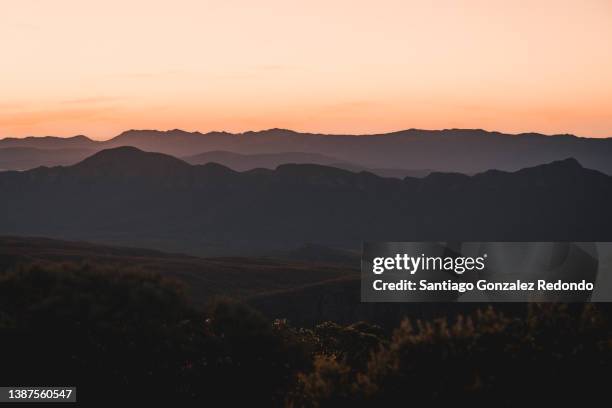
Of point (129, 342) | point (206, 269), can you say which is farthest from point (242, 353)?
point (206, 269)

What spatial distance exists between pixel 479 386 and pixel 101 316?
2079cm

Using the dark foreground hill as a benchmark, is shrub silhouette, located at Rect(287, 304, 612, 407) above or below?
above

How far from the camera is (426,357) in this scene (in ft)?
103

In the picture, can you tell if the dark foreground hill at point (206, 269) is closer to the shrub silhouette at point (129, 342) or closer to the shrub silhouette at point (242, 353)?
the shrub silhouette at point (129, 342)

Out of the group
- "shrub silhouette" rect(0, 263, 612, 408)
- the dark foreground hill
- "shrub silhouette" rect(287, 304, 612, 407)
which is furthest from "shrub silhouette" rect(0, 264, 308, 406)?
the dark foreground hill

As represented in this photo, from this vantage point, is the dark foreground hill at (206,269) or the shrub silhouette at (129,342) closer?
the shrub silhouette at (129,342)

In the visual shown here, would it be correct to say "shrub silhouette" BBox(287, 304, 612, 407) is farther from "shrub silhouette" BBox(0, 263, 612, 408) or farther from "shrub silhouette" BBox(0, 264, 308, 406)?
"shrub silhouette" BBox(0, 264, 308, 406)

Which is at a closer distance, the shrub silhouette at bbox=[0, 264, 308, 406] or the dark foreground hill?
the shrub silhouette at bbox=[0, 264, 308, 406]

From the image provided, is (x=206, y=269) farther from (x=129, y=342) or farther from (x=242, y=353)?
(x=129, y=342)

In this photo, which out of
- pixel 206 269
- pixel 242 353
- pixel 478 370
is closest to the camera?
pixel 478 370

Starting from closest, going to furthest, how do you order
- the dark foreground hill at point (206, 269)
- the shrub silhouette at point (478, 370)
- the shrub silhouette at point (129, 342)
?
the shrub silhouette at point (478, 370)
the shrub silhouette at point (129, 342)
the dark foreground hill at point (206, 269)

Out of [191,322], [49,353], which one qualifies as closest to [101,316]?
[49,353]

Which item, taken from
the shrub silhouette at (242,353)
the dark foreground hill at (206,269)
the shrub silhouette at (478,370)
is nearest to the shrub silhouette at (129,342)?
the shrub silhouette at (242,353)

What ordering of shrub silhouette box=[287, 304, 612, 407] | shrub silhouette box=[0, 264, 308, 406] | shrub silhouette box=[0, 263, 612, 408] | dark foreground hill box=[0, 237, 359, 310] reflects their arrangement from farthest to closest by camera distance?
dark foreground hill box=[0, 237, 359, 310] → shrub silhouette box=[0, 264, 308, 406] → shrub silhouette box=[0, 263, 612, 408] → shrub silhouette box=[287, 304, 612, 407]
